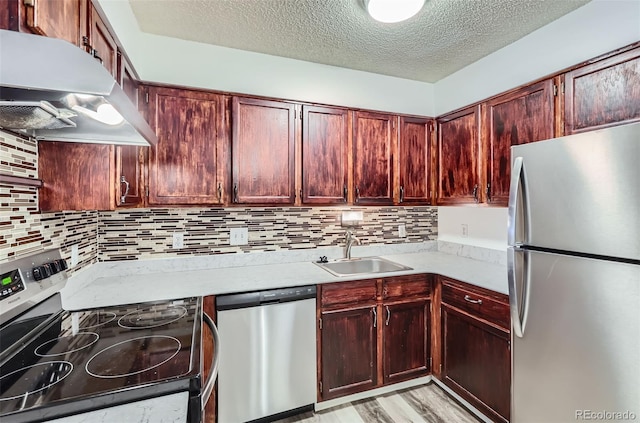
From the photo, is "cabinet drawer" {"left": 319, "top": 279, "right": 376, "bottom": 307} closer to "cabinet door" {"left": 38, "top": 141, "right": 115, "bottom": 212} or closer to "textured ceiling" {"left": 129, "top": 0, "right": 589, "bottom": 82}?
"cabinet door" {"left": 38, "top": 141, "right": 115, "bottom": 212}

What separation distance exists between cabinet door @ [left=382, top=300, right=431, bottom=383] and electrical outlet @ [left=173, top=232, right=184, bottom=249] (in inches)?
61.3

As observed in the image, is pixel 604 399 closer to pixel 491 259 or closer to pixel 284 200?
pixel 491 259

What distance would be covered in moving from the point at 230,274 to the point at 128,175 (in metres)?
0.90

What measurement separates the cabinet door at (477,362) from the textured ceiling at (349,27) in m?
1.93

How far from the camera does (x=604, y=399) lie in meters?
1.23

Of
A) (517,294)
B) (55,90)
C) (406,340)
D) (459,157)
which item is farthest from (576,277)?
(55,90)

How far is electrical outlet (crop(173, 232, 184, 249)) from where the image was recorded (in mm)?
2240

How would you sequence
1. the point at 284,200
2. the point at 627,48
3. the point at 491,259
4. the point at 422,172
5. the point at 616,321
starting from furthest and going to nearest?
the point at 422,172 < the point at 491,259 < the point at 284,200 < the point at 627,48 < the point at 616,321

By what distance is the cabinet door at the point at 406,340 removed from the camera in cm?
221

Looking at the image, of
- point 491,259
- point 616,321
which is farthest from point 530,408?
point 491,259

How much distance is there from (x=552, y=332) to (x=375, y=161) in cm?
161

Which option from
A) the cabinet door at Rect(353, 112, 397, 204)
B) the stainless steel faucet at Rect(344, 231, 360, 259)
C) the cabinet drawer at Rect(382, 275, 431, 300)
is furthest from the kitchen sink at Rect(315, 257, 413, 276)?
the cabinet door at Rect(353, 112, 397, 204)

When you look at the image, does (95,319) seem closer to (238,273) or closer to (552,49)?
(238,273)

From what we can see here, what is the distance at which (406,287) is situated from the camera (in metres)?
2.25
